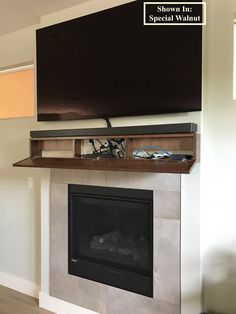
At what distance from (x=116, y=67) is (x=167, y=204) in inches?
44.8

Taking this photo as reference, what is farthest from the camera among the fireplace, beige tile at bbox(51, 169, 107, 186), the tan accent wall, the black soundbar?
the tan accent wall

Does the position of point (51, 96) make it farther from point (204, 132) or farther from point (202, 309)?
point (202, 309)

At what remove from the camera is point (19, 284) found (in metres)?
3.43

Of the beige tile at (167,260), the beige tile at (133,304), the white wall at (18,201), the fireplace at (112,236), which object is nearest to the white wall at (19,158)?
the white wall at (18,201)

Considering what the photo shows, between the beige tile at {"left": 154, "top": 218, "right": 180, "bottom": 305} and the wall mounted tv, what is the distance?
2.81 ft

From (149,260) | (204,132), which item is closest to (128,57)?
(204,132)

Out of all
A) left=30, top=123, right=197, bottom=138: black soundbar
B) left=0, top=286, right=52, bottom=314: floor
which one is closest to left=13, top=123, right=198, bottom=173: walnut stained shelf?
left=30, top=123, right=197, bottom=138: black soundbar

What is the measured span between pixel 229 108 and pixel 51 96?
5.13 ft

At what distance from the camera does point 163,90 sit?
235 centimetres

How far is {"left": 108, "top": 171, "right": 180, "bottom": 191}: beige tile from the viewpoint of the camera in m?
2.34

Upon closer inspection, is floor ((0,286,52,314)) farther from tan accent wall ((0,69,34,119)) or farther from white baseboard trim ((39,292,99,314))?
tan accent wall ((0,69,34,119))

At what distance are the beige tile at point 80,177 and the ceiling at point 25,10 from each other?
1440mm

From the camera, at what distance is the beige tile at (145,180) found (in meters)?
2.34

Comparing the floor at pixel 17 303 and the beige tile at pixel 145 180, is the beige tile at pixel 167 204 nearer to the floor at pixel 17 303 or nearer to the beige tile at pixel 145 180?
the beige tile at pixel 145 180
